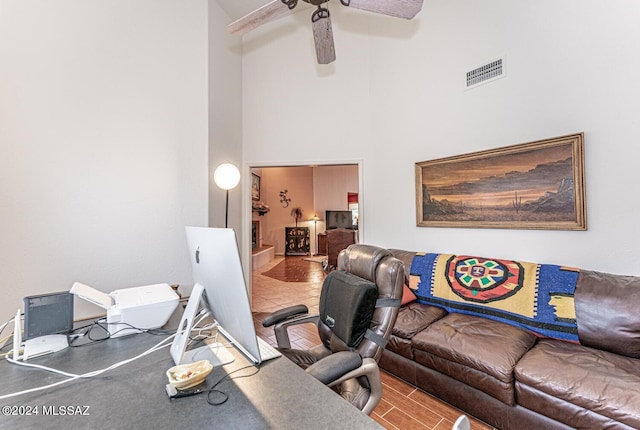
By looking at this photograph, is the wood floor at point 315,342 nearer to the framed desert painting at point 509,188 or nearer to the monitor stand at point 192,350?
the monitor stand at point 192,350

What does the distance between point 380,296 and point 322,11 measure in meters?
1.99

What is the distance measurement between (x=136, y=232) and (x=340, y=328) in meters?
2.15

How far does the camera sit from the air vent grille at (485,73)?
260 centimetres

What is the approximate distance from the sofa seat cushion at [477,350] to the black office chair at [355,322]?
796mm

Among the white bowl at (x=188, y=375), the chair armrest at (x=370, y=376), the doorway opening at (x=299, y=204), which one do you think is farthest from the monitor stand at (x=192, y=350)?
the doorway opening at (x=299, y=204)

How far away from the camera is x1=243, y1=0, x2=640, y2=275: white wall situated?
203cm

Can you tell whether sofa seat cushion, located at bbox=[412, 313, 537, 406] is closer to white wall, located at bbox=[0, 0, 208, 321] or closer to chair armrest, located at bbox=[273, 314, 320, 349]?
chair armrest, located at bbox=[273, 314, 320, 349]

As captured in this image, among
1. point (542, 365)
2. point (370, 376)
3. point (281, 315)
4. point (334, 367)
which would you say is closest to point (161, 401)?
point (334, 367)

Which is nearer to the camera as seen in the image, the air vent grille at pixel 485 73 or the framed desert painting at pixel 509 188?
the framed desert painting at pixel 509 188

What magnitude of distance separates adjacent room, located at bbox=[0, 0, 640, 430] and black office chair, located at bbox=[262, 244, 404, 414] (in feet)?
0.05

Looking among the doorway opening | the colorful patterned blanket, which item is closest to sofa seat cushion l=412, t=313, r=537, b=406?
the colorful patterned blanket

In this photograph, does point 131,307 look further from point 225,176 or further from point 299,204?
point 299,204

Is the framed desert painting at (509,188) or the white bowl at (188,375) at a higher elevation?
the framed desert painting at (509,188)

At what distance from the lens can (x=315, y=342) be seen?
3062mm
